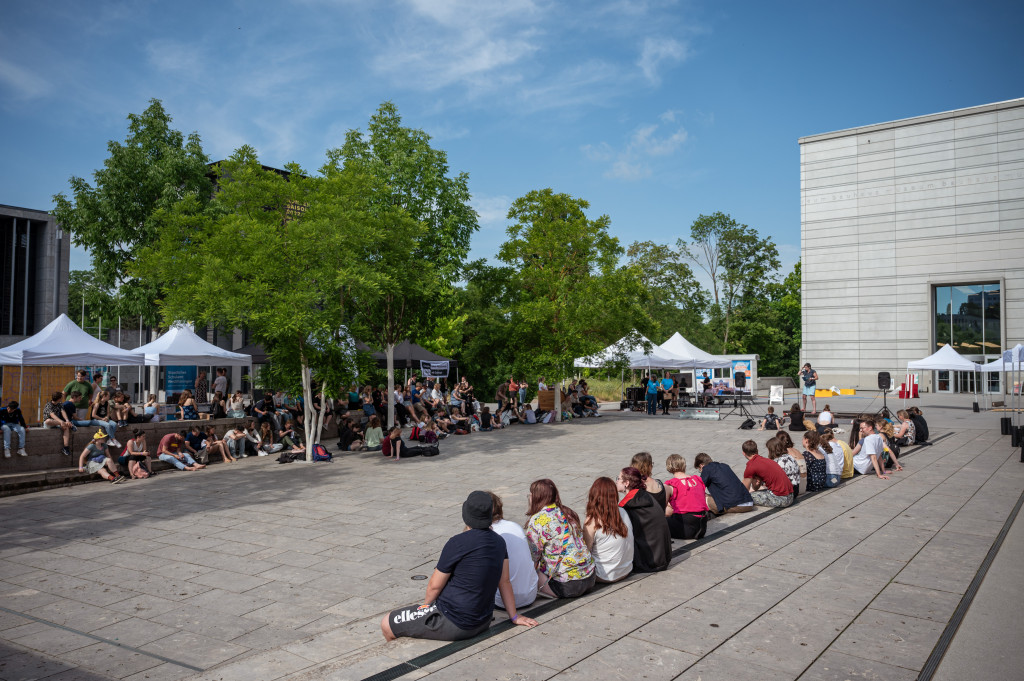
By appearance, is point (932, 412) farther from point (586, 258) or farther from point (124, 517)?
point (124, 517)

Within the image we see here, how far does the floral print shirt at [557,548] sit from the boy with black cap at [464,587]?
0.91m

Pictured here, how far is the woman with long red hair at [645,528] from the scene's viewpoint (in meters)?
6.39

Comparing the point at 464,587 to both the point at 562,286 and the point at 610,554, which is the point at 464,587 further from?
the point at 562,286

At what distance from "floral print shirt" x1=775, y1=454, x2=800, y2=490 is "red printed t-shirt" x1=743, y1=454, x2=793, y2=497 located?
0.38 metres

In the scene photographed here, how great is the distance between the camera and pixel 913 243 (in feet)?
154

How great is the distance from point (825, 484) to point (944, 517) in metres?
2.16

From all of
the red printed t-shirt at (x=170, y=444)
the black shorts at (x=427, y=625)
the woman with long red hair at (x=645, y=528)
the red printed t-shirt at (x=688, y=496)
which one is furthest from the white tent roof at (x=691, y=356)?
the black shorts at (x=427, y=625)

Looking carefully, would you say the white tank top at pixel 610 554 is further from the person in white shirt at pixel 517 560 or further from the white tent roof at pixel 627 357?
the white tent roof at pixel 627 357

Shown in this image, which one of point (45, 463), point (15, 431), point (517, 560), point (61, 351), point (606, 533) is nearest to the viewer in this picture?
point (517, 560)

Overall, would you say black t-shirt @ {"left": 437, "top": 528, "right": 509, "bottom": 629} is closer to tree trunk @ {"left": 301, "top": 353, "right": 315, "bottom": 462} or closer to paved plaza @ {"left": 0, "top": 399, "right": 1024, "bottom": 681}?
paved plaza @ {"left": 0, "top": 399, "right": 1024, "bottom": 681}

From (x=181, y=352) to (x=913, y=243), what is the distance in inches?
1840

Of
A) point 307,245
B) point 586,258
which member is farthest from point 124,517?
point 586,258

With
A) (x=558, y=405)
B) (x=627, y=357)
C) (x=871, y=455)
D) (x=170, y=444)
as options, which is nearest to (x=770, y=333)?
(x=627, y=357)

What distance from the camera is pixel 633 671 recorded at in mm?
4254
